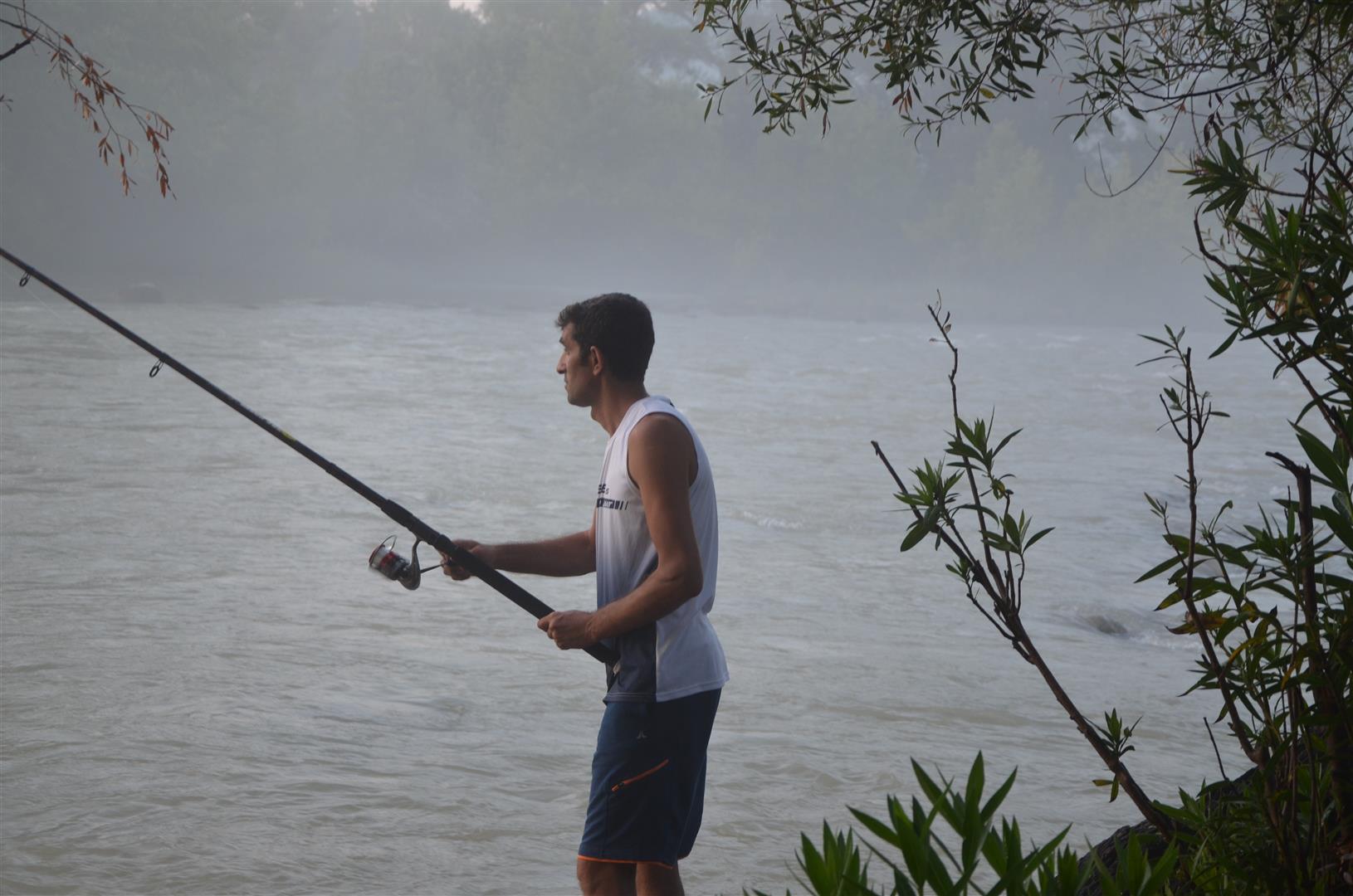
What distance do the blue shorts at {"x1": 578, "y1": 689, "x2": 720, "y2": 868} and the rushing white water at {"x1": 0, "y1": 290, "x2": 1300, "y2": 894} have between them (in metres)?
2.05

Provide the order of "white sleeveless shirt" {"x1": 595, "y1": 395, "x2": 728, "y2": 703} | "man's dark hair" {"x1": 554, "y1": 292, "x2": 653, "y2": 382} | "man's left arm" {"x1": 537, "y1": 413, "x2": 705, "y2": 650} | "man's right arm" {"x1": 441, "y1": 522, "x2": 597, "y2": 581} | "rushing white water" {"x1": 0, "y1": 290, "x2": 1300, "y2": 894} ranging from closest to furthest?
"man's left arm" {"x1": 537, "y1": 413, "x2": 705, "y2": 650} → "white sleeveless shirt" {"x1": 595, "y1": 395, "x2": 728, "y2": 703} → "man's dark hair" {"x1": 554, "y1": 292, "x2": 653, "y2": 382} → "man's right arm" {"x1": 441, "y1": 522, "x2": 597, "y2": 581} → "rushing white water" {"x1": 0, "y1": 290, "x2": 1300, "y2": 894}

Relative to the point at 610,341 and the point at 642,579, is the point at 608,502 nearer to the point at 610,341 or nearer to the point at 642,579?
the point at 642,579

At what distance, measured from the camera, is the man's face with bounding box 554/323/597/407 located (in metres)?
3.25

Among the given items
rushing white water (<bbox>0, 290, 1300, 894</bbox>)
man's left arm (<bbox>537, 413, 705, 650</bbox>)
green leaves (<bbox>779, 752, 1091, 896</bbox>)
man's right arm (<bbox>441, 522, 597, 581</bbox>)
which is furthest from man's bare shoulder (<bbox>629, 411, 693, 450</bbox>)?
rushing white water (<bbox>0, 290, 1300, 894</bbox>)

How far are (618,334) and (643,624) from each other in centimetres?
71

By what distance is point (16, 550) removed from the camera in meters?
10.1

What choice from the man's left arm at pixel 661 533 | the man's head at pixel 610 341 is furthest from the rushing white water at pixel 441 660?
the man's head at pixel 610 341

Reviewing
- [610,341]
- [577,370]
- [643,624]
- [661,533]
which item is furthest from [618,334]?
[643,624]

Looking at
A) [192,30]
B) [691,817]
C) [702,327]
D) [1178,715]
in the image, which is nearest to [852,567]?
[1178,715]

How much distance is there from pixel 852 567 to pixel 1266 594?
127 inches

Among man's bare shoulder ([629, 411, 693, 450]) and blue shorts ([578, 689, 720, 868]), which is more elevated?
man's bare shoulder ([629, 411, 693, 450])

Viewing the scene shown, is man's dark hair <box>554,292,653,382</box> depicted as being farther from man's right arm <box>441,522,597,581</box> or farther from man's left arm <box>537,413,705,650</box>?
man's right arm <box>441,522,597,581</box>

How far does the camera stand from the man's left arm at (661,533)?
9.69 feet

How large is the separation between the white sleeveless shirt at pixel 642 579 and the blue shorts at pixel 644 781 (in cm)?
4
